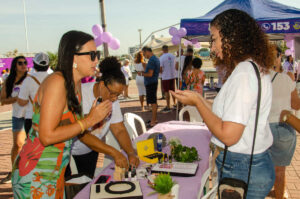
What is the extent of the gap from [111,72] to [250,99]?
5.18ft

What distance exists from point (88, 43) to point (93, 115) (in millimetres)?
434

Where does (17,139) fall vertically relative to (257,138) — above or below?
below

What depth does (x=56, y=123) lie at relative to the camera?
1.46 m

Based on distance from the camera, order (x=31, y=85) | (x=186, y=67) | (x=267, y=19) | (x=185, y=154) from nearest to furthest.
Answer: (x=185, y=154)
(x=31, y=85)
(x=267, y=19)
(x=186, y=67)

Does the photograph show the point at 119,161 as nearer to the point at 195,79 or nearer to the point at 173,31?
the point at 195,79

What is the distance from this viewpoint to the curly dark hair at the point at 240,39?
1.46 meters

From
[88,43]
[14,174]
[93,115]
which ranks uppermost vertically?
[88,43]

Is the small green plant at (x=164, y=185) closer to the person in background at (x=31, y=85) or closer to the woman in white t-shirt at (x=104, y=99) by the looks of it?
the woman in white t-shirt at (x=104, y=99)

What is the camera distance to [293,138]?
272cm

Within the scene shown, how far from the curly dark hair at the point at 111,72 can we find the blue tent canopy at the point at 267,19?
3.55m

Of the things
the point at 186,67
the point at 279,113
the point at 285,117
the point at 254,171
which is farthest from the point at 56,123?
the point at 186,67

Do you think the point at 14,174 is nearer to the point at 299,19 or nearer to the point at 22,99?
the point at 22,99

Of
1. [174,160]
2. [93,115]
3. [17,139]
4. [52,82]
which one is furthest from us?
[17,139]

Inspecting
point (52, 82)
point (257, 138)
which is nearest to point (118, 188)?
point (52, 82)
